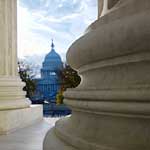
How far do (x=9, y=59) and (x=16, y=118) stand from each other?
6.72 feet

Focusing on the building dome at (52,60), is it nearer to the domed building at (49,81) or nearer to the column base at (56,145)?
the domed building at (49,81)

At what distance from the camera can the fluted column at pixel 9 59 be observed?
9.33m

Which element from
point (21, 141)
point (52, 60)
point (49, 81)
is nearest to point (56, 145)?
point (21, 141)

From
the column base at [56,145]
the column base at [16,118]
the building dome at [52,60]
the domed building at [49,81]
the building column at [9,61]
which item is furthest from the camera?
the building dome at [52,60]

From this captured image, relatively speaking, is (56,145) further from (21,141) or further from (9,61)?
(9,61)

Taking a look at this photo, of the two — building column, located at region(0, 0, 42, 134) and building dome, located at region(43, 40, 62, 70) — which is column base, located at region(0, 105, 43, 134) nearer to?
building column, located at region(0, 0, 42, 134)

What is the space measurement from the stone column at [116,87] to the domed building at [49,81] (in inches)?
803

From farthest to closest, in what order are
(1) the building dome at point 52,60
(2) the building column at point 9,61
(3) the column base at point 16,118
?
(1) the building dome at point 52,60, (2) the building column at point 9,61, (3) the column base at point 16,118

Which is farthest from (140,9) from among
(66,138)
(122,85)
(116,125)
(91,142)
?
(66,138)

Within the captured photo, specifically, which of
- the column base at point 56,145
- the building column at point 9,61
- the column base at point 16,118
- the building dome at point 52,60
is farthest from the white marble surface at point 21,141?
the building dome at point 52,60

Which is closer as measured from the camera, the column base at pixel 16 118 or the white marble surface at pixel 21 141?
the white marble surface at pixel 21 141

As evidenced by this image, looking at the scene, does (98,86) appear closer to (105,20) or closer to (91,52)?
(91,52)

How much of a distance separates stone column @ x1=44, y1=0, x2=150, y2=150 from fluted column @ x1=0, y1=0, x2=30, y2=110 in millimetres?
6781

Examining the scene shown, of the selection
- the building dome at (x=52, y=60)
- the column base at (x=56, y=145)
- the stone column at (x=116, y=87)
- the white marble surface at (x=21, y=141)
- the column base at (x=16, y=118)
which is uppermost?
the building dome at (x=52, y=60)
